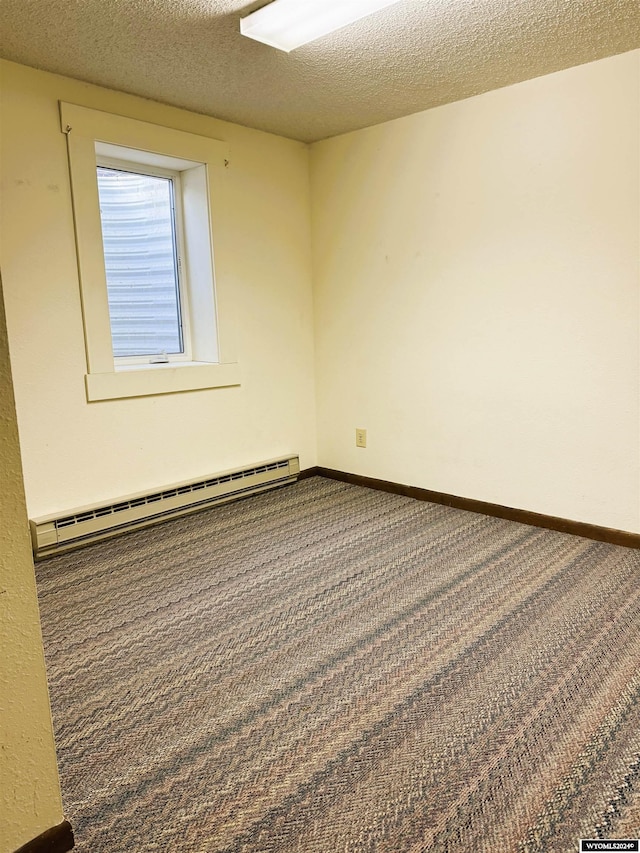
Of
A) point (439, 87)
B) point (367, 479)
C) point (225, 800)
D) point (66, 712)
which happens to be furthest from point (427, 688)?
point (439, 87)

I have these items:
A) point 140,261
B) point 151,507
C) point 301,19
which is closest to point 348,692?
point 151,507

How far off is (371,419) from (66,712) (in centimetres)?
240

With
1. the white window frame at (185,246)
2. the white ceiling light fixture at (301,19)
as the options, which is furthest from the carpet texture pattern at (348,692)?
the white ceiling light fixture at (301,19)

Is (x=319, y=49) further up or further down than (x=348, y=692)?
further up

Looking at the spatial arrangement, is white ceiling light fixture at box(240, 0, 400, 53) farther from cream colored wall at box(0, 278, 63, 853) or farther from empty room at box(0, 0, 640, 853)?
cream colored wall at box(0, 278, 63, 853)

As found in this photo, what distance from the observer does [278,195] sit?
3.56 metres

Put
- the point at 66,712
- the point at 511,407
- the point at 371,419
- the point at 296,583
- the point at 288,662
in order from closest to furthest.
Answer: the point at 66,712, the point at 288,662, the point at 296,583, the point at 511,407, the point at 371,419

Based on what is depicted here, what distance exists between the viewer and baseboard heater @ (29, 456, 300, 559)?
106 inches

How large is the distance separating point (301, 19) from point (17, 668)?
7.14 ft

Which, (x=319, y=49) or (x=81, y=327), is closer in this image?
(x=319, y=49)

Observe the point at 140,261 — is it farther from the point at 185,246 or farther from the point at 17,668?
the point at 17,668

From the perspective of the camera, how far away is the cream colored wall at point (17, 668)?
41.8 inches

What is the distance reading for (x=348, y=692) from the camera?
1699 mm

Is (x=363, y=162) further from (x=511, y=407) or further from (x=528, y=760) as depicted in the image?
(x=528, y=760)
